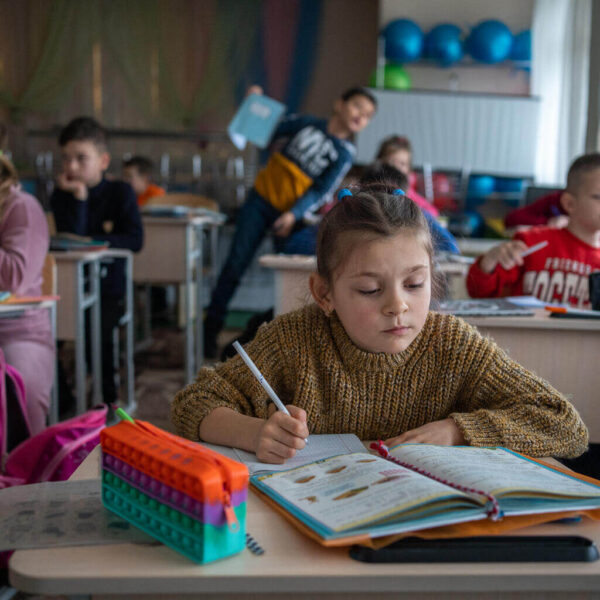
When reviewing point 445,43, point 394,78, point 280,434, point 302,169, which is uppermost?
point 445,43

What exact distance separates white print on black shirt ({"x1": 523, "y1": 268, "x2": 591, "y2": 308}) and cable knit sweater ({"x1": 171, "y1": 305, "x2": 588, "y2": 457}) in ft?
3.92

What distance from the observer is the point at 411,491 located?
67cm

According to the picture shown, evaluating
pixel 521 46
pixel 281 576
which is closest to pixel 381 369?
pixel 281 576

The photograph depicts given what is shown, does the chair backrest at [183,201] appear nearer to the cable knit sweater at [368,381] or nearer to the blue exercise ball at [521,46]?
the blue exercise ball at [521,46]

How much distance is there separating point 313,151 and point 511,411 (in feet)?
9.71

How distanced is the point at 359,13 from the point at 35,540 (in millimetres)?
7478

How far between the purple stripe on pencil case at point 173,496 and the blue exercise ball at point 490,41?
241 inches

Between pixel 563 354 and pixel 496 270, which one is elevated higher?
pixel 496 270

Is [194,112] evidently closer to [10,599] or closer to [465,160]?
[465,160]

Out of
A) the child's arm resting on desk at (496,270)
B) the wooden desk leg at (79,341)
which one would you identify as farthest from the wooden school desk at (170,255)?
the child's arm resting on desk at (496,270)

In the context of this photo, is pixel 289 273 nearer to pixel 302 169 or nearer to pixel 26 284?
pixel 26 284

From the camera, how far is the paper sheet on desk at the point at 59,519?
0.64 m

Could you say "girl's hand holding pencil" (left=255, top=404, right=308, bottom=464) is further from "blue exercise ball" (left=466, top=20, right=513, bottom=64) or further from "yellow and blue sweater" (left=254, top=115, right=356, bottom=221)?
"blue exercise ball" (left=466, top=20, right=513, bottom=64)

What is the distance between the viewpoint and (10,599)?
1.50 m
